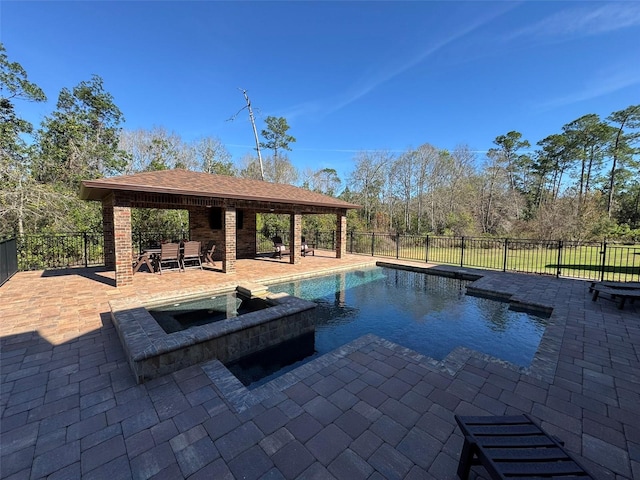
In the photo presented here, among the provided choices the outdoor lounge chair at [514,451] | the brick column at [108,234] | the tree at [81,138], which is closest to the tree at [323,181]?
the tree at [81,138]

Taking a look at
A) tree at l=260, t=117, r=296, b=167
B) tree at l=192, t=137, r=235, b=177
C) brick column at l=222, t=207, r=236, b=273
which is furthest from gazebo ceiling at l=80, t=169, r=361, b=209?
tree at l=260, t=117, r=296, b=167

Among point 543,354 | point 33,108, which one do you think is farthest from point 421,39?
point 33,108

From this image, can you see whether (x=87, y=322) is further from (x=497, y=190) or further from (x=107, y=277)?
(x=497, y=190)

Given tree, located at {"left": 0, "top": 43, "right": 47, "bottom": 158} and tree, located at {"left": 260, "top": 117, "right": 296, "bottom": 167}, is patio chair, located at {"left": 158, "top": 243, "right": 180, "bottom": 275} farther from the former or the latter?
tree, located at {"left": 260, "top": 117, "right": 296, "bottom": 167}

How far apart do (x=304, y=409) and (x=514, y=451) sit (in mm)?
1624

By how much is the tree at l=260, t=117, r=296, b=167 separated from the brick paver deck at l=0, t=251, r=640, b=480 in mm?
22204

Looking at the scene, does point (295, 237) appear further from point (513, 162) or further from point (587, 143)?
point (587, 143)

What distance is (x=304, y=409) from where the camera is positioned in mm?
2494

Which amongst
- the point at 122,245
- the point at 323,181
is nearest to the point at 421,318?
the point at 122,245

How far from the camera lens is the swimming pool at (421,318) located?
4.43 m

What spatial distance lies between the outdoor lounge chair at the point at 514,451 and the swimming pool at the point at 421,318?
232 cm

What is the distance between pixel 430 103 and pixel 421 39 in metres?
7.48

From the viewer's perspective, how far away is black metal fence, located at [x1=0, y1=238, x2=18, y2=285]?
6828mm

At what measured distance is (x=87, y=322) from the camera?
14.7 ft
